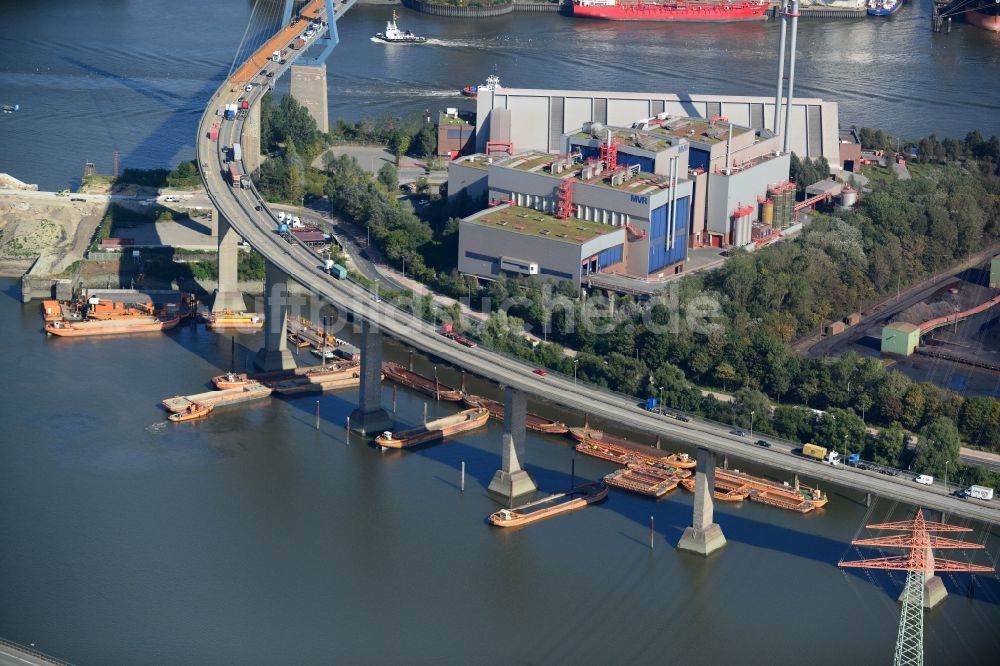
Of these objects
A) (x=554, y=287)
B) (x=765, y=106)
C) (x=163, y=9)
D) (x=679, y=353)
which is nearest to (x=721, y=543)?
(x=679, y=353)

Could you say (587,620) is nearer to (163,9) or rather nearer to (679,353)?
(679,353)

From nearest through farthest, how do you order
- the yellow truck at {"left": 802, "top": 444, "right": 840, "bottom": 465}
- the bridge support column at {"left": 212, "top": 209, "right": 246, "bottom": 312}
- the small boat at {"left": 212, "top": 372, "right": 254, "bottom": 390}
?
the yellow truck at {"left": 802, "top": 444, "right": 840, "bottom": 465}, the small boat at {"left": 212, "top": 372, "right": 254, "bottom": 390}, the bridge support column at {"left": 212, "top": 209, "right": 246, "bottom": 312}

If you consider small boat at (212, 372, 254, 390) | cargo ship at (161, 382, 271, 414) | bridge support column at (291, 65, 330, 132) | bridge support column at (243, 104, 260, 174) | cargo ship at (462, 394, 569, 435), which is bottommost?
cargo ship at (462, 394, 569, 435)

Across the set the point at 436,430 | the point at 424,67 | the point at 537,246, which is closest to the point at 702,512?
the point at 436,430

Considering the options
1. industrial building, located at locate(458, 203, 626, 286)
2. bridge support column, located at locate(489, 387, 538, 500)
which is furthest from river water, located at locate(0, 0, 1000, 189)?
bridge support column, located at locate(489, 387, 538, 500)

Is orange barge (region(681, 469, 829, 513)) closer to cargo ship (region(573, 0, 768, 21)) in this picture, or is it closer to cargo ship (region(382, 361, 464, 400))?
cargo ship (region(382, 361, 464, 400))
